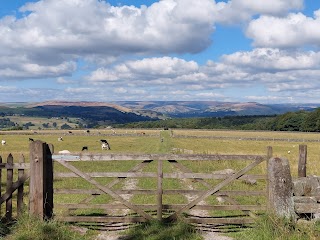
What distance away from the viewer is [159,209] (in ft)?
35.8

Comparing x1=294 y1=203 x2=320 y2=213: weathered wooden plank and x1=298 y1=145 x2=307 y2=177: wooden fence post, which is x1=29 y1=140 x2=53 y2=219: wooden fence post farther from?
x1=298 y1=145 x2=307 y2=177: wooden fence post

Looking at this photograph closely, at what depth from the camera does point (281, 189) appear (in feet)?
34.0

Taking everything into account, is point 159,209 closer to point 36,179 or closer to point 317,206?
point 36,179

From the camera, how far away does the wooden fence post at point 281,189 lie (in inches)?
404

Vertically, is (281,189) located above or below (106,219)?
above

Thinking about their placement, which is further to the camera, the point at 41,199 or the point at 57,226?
the point at 41,199

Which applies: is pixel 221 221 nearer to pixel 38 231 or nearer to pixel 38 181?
pixel 38 231

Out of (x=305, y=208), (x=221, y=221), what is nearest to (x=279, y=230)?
(x=305, y=208)

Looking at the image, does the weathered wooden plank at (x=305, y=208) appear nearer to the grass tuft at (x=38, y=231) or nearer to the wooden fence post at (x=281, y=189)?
the wooden fence post at (x=281, y=189)

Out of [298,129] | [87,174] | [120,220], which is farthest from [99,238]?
[298,129]

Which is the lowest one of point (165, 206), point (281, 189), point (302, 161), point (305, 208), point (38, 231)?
point (38, 231)

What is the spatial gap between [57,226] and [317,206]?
6994 mm

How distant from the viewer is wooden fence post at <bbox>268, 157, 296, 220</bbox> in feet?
33.7

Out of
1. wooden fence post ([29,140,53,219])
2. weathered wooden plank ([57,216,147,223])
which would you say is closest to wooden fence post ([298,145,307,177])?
weathered wooden plank ([57,216,147,223])
